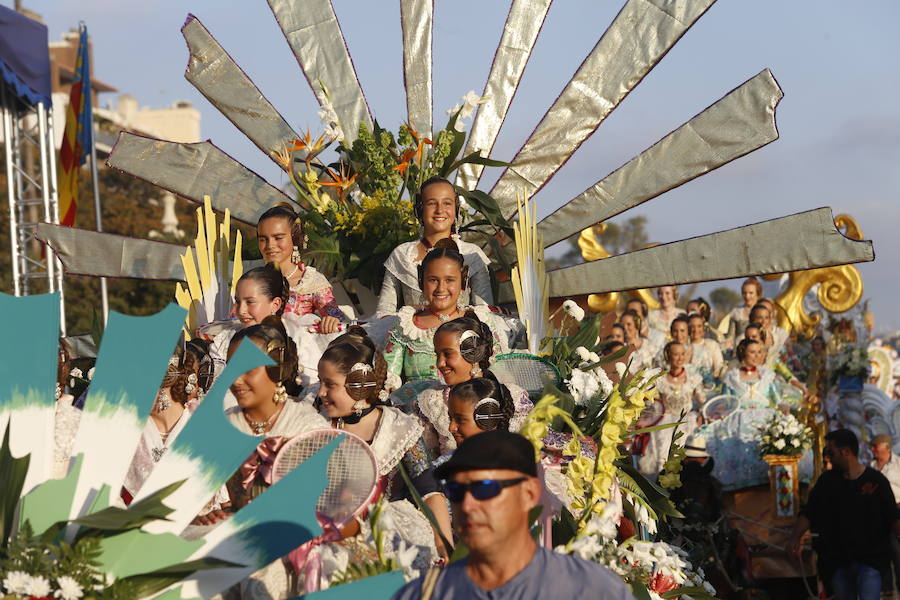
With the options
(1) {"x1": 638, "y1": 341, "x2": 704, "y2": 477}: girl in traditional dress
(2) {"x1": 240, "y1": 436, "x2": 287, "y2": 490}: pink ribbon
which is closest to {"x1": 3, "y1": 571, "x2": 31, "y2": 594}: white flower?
(2) {"x1": 240, "y1": 436, "x2": 287, "y2": 490}: pink ribbon

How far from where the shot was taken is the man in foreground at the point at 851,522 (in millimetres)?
8031

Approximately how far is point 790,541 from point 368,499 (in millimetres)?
5331

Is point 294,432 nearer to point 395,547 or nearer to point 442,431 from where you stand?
point 395,547

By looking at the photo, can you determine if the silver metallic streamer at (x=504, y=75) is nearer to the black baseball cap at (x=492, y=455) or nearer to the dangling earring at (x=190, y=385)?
the dangling earring at (x=190, y=385)

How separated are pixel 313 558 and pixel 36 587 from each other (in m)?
1.17

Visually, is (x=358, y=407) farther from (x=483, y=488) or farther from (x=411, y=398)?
(x=483, y=488)

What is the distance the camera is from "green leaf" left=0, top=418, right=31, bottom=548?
3.14 m

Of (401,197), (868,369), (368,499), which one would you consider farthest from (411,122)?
(868,369)

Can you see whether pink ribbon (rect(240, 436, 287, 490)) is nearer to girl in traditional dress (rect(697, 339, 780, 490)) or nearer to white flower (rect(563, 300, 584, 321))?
white flower (rect(563, 300, 584, 321))

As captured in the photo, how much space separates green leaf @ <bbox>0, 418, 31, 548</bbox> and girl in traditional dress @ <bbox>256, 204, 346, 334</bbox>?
3.74 m

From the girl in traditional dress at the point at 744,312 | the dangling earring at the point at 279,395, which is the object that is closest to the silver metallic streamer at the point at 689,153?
the dangling earring at the point at 279,395

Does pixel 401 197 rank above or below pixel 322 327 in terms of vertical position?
above

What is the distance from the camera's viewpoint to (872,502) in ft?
26.4

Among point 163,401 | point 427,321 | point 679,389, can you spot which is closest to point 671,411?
point 679,389
